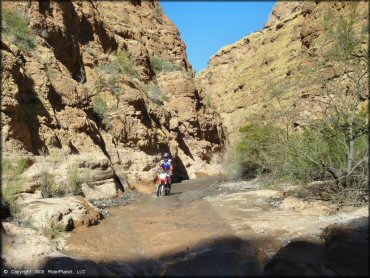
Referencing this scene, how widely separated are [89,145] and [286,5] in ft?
222

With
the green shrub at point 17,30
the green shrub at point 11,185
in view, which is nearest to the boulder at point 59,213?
the green shrub at point 11,185

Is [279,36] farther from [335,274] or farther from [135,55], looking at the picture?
[335,274]

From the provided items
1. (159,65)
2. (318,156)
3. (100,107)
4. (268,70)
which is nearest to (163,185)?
(100,107)

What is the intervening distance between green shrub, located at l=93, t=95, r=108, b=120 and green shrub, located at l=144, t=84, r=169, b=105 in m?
5.04

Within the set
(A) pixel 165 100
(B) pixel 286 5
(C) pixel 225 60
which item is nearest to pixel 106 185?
(A) pixel 165 100

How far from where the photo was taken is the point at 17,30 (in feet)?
45.4

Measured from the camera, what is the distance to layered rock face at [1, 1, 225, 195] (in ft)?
38.8

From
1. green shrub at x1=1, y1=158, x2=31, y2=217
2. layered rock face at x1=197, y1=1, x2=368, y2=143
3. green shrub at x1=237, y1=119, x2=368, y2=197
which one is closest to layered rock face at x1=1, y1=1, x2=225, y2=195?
green shrub at x1=1, y1=158, x2=31, y2=217

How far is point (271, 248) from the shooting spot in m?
5.56

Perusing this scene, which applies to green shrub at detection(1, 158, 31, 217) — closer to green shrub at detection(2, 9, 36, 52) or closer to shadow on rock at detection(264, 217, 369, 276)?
shadow on rock at detection(264, 217, 369, 276)

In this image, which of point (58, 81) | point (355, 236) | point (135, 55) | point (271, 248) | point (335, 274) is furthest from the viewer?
point (135, 55)

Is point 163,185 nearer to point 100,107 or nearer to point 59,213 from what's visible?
point 100,107

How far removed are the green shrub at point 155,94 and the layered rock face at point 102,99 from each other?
0.29ft

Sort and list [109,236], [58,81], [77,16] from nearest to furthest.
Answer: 1. [109,236]
2. [58,81]
3. [77,16]
